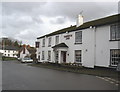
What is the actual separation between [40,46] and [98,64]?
1894cm

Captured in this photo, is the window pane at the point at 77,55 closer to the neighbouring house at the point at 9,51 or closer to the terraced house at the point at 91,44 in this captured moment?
the terraced house at the point at 91,44

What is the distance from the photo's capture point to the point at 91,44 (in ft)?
73.8

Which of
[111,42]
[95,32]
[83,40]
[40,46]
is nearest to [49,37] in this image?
[40,46]

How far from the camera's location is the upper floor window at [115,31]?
766 inches

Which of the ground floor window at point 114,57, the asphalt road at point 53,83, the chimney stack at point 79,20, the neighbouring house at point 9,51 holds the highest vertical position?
the chimney stack at point 79,20

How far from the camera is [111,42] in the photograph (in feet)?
65.0

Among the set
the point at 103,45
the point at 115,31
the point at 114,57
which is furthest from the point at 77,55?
the point at 115,31

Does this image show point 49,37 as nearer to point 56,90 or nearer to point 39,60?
point 39,60

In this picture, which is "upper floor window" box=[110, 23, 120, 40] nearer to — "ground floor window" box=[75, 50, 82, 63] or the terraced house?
the terraced house

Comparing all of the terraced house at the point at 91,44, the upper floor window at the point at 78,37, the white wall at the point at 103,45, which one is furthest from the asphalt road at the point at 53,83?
the upper floor window at the point at 78,37

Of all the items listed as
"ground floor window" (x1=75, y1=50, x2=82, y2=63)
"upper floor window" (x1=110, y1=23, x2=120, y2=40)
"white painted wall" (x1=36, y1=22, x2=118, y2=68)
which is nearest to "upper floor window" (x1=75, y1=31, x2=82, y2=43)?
"white painted wall" (x1=36, y1=22, x2=118, y2=68)

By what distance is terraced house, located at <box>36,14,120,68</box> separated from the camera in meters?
19.8

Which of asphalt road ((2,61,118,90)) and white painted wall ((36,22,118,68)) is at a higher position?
white painted wall ((36,22,118,68))

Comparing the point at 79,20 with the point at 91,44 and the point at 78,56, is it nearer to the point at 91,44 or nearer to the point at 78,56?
the point at 78,56
